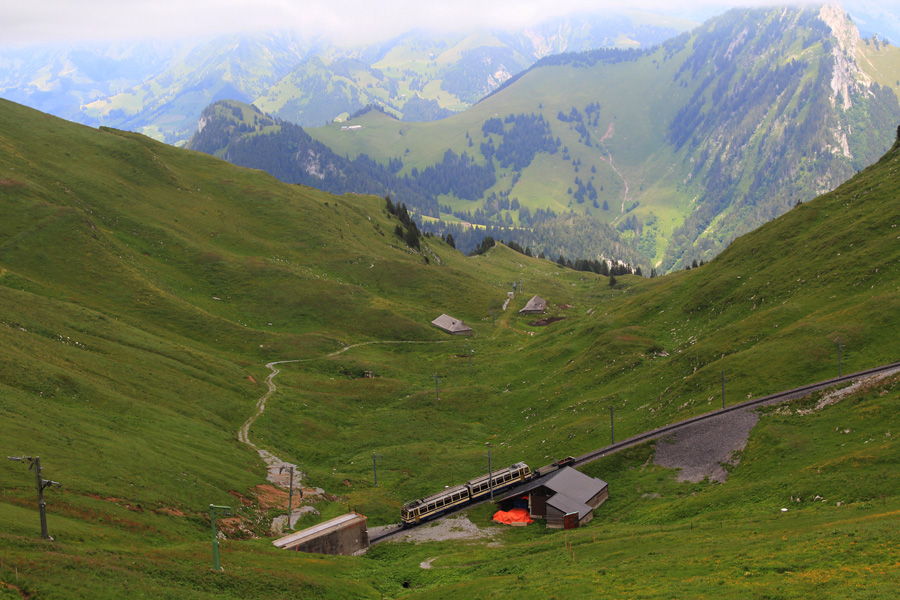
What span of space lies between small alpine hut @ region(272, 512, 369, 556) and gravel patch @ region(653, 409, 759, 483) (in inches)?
1270

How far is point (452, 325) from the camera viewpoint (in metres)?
163

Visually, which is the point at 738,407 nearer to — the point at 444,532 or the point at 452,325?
the point at 444,532

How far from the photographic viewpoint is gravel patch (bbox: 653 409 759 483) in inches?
2702

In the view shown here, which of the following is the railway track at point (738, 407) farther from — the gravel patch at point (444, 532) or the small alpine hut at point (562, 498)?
the gravel patch at point (444, 532)

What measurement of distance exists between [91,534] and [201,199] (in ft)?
499

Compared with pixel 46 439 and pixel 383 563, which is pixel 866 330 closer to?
pixel 383 563

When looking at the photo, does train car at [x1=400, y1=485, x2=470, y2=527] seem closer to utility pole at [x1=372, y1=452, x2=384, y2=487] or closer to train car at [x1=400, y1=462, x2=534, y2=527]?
train car at [x1=400, y1=462, x2=534, y2=527]

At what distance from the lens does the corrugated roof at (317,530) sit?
60.4 metres

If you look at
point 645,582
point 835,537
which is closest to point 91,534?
point 645,582

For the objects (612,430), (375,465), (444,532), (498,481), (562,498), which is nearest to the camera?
(562,498)

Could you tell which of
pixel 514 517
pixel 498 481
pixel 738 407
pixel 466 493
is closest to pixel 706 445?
pixel 738 407

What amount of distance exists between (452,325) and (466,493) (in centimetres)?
8877

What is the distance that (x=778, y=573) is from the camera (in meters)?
39.5

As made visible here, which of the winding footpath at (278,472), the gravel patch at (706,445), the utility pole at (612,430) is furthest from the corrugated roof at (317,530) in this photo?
the gravel patch at (706,445)
